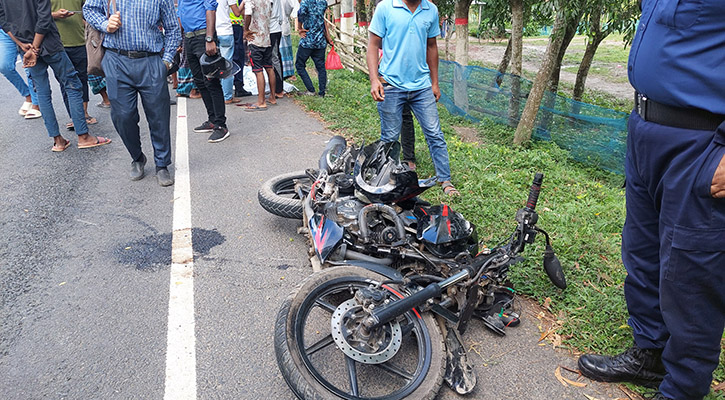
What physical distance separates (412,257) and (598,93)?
1474 cm

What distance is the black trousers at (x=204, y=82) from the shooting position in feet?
22.5

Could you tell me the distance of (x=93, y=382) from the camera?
269cm

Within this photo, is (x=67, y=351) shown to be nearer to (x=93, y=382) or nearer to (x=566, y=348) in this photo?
(x=93, y=382)

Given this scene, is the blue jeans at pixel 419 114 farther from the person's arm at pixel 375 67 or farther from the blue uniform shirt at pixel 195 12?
the blue uniform shirt at pixel 195 12

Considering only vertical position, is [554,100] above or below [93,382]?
above

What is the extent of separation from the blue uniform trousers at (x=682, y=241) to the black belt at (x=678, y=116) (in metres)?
0.03

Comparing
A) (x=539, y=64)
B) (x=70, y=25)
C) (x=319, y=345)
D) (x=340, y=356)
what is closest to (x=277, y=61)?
(x=70, y=25)

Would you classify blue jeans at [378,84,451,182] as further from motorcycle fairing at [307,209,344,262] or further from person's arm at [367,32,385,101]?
motorcycle fairing at [307,209,344,262]

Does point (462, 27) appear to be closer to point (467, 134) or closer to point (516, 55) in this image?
point (516, 55)

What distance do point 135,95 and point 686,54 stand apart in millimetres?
5023

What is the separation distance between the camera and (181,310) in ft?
10.9

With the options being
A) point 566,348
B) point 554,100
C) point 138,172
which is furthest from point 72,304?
point 554,100

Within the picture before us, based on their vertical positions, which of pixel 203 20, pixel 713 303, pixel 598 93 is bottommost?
pixel 598 93

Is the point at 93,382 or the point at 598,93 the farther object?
the point at 598,93
